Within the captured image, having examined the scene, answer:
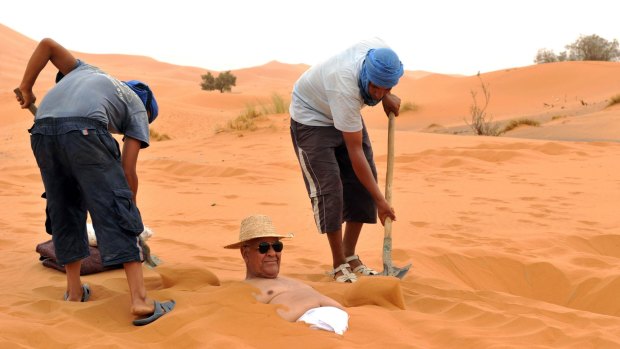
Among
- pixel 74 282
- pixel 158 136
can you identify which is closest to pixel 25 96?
pixel 74 282

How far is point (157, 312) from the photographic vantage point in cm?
364

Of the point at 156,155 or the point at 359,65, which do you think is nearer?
the point at 359,65

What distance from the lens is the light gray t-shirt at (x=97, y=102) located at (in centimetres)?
367

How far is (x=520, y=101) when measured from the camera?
93.5ft

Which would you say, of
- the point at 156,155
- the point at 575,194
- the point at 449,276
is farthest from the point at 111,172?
the point at 156,155

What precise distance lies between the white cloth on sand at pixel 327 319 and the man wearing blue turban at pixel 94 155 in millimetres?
730

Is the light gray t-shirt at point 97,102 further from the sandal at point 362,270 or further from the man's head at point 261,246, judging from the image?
the sandal at point 362,270

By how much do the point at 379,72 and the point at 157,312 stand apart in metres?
1.82

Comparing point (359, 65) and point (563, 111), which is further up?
point (359, 65)

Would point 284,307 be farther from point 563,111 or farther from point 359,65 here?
point 563,111

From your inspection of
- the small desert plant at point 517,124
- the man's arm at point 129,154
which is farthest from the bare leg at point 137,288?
the small desert plant at point 517,124

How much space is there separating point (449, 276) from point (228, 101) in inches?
1056

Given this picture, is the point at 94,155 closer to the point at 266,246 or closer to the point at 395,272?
the point at 266,246

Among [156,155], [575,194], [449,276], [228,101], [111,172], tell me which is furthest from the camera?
[228,101]
